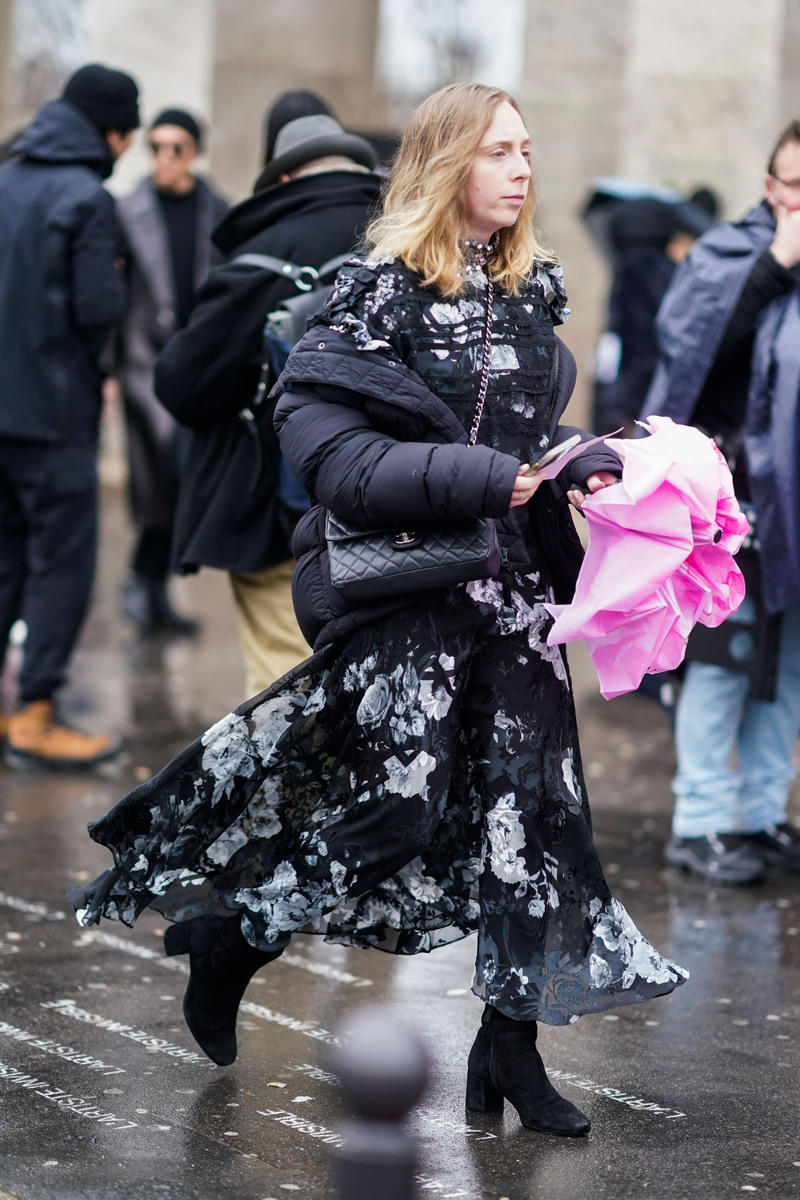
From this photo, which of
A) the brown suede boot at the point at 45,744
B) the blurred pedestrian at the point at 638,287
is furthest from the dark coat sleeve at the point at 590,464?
the blurred pedestrian at the point at 638,287

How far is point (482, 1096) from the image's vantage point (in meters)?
3.68

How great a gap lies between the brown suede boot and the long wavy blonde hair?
3.67 m

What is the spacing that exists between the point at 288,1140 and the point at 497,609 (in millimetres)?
1123

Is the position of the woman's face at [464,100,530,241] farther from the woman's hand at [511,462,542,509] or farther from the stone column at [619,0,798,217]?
the stone column at [619,0,798,217]

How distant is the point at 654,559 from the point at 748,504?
2163 mm

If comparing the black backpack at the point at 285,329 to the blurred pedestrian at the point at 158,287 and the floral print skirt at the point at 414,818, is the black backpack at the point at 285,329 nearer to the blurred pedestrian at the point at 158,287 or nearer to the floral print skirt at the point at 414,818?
the floral print skirt at the point at 414,818

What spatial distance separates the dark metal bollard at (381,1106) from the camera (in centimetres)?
206

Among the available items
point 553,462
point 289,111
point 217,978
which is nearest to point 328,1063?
point 217,978

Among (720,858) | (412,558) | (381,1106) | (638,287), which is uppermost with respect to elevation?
(638,287)

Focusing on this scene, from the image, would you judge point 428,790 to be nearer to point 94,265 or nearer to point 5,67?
point 94,265

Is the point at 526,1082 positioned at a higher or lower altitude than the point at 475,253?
lower

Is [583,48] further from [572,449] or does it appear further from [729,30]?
[572,449]

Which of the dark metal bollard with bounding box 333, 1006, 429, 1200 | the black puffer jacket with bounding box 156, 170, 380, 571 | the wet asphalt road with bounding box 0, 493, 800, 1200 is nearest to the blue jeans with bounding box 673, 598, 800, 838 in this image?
the wet asphalt road with bounding box 0, 493, 800, 1200

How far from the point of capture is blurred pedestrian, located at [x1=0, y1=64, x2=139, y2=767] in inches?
265
